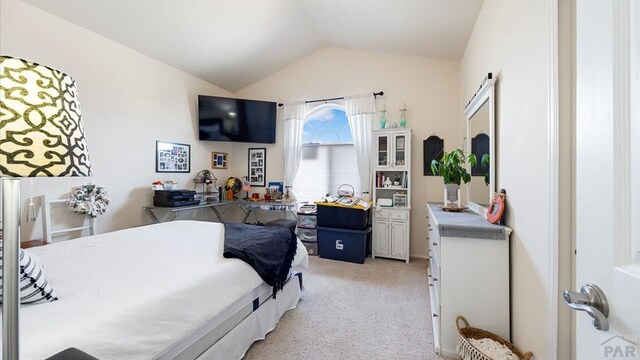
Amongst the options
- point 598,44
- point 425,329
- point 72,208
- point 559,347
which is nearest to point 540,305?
point 559,347

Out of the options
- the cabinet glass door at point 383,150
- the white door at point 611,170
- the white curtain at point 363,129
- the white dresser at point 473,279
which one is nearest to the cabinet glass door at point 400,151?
the cabinet glass door at point 383,150

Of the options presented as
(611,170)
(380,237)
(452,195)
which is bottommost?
(380,237)

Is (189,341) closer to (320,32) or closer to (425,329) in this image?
(425,329)

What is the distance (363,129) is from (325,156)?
0.81m

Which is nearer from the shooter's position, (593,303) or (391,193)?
(593,303)

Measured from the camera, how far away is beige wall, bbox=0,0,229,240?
2.37m

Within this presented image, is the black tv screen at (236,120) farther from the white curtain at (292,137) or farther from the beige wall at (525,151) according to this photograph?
the beige wall at (525,151)

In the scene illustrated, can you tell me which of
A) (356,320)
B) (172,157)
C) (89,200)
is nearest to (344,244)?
(356,320)

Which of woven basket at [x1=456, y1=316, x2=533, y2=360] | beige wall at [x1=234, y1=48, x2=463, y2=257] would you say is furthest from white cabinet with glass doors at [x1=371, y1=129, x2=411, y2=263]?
woven basket at [x1=456, y1=316, x2=533, y2=360]

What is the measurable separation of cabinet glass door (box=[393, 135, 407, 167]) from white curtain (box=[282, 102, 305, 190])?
1.61 meters

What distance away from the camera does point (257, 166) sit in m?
4.76

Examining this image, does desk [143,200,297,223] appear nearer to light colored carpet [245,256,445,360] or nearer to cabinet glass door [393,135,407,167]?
light colored carpet [245,256,445,360]

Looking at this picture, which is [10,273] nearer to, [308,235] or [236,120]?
[308,235]

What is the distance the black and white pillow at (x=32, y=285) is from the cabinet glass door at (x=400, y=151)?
3533 millimetres
